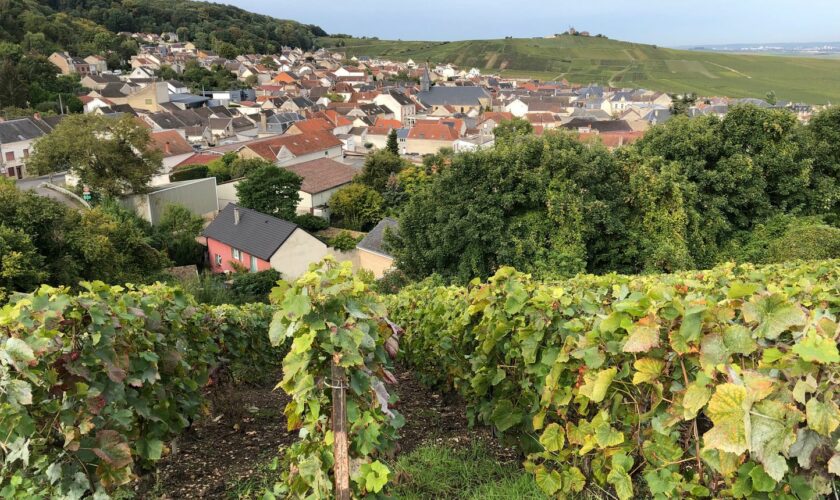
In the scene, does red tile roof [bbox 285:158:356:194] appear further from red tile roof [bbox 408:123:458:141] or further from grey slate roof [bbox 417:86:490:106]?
grey slate roof [bbox 417:86:490:106]

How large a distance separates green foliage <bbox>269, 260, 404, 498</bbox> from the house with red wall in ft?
71.7

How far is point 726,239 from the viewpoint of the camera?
17.5 m

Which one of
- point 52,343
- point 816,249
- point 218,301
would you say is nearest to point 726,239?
point 816,249

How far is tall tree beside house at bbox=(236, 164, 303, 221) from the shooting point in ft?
105

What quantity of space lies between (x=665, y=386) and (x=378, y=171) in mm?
36711

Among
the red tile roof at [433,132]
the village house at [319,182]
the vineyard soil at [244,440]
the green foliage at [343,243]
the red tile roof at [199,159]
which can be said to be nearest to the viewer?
the vineyard soil at [244,440]

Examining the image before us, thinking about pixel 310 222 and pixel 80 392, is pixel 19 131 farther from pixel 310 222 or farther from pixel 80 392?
pixel 80 392

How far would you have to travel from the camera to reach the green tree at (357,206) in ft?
116

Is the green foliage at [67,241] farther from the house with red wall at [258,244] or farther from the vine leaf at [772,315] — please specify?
the vine leaf at [772,315]

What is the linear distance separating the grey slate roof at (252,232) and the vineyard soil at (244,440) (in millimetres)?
19195

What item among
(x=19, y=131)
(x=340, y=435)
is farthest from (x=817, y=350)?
(x=19, y=131)

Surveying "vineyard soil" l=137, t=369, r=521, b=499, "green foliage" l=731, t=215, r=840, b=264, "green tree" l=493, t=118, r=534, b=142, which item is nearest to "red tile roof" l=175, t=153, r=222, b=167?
"green tree" l=493, t=118, r=534, b=142

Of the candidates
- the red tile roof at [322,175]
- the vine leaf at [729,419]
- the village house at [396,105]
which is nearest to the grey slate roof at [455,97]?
the village house at [396,105]

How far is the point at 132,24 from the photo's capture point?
434 feet
